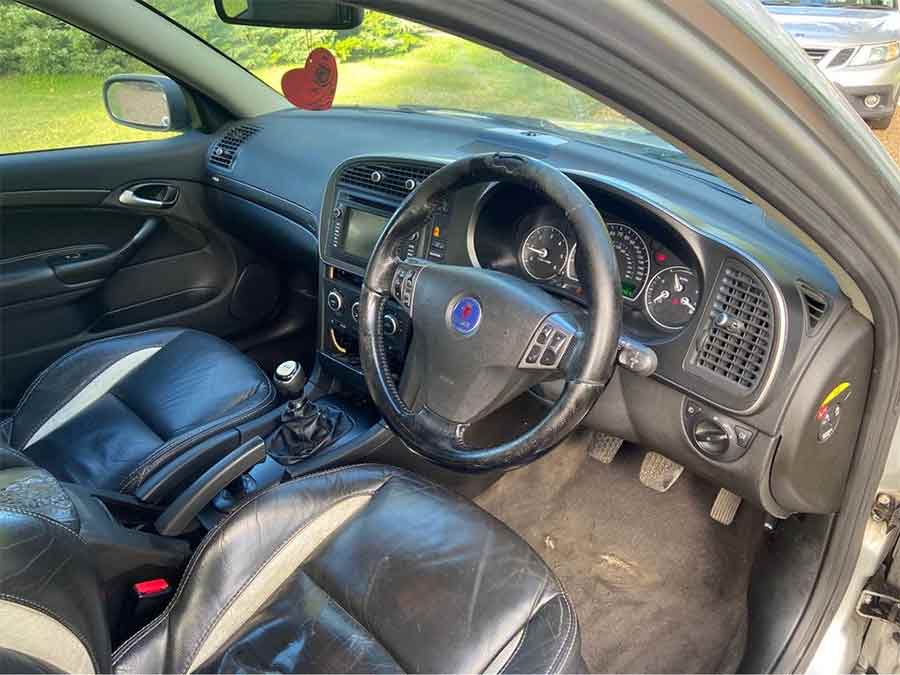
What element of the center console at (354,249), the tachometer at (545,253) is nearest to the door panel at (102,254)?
the center console at (354,249)

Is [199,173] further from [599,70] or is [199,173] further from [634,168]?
[599,70]

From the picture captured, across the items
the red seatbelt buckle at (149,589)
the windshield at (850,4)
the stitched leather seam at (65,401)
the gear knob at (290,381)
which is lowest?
the stitched leather seam at (65,401)

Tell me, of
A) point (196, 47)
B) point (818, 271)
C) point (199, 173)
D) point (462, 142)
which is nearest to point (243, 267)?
point (199, 173)

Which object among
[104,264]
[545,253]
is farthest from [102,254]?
[545,253]

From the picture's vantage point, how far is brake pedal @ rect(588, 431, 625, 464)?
7.23 ft

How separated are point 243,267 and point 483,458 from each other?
5.65 feet

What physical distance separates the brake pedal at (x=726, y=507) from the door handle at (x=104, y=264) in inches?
76.3

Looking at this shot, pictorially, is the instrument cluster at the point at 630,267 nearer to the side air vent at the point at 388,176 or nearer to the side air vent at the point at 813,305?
the side air vent at the point at 813,305

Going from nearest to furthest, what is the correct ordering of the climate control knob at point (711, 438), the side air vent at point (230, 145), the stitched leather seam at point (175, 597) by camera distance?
the stitched leather seam at point (175, 597) → the climate control knob at point (711, 438) → the side air vent at point (230, 145)

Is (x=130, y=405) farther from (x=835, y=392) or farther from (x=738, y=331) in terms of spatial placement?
(x=835, y=392)

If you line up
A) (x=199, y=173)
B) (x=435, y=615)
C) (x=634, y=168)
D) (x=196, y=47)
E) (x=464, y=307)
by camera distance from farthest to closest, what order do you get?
(x=199, y=173) < (x=196, y=47) < (x=634, y=168) < (x=464, y=307) < (x=435, y=615)

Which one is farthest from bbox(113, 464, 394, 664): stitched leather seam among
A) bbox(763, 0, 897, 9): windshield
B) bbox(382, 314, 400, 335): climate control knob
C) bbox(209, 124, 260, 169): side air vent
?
bbox(763, 0, 897, 9): windshield

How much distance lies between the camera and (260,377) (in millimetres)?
2096

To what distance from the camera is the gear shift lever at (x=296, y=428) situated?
1976 mm
